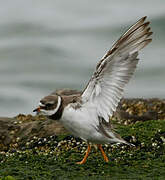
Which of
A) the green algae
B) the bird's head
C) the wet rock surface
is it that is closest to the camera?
the green algae

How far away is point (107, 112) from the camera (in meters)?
11.5

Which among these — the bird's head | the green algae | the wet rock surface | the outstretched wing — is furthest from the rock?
the outstretched wing

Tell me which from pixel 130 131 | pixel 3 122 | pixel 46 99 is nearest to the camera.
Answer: pixel 46 99

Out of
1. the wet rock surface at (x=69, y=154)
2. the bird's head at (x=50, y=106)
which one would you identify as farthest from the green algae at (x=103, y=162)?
the bird's head at (x=50, y=106)

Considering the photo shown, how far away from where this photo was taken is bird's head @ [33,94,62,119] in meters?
11.3

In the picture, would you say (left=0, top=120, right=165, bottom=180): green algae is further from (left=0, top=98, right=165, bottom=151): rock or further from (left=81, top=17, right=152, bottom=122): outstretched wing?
(left=81, top=17, right=152, bottom=122): outstretched wing

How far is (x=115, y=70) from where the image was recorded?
1116cm

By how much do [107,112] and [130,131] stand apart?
12.3 ft

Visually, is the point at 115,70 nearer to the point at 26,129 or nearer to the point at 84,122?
the point at 84,122

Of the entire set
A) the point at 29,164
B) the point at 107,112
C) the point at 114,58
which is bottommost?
the point at 29,164

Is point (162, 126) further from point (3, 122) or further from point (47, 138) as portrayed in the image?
point (3, 122)

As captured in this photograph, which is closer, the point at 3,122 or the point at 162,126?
the point at 162,126

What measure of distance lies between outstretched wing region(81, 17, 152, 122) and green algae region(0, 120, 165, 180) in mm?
1437

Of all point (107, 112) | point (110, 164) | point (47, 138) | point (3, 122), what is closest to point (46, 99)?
point (107, 112)
